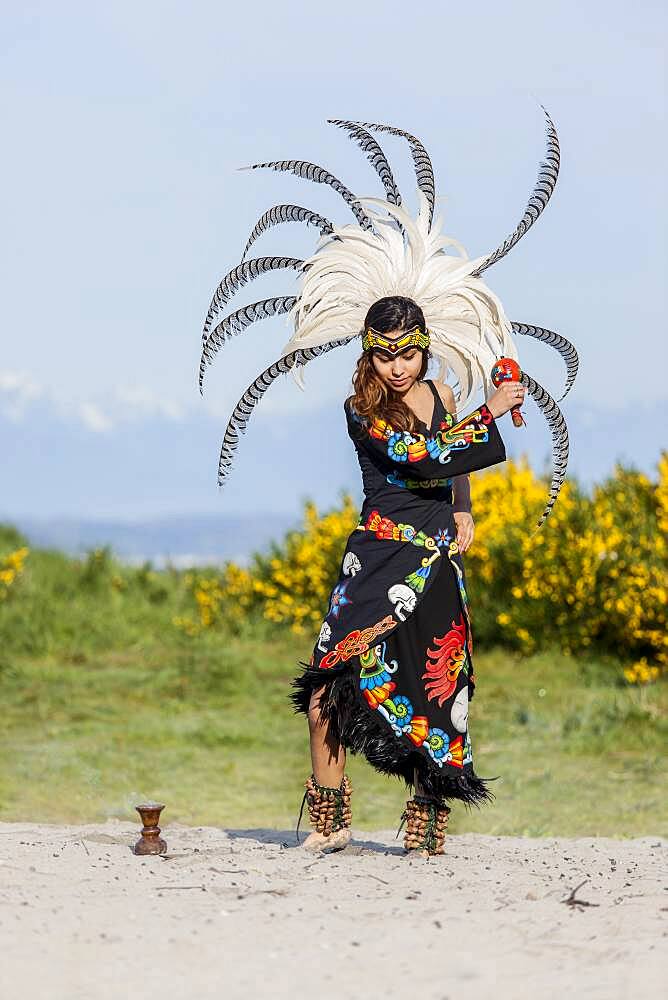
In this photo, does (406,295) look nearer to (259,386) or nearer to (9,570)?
(259,386)

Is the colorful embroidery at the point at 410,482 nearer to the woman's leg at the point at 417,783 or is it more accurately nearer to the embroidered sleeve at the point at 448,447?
the embroidered sleeve at the point at 448,447

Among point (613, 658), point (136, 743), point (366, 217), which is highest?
point (366, 217)

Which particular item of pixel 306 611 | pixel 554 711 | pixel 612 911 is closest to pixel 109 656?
pixel 306 611

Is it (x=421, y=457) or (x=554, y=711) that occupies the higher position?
(x=421, y=457)

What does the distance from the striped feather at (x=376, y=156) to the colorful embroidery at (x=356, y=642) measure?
1804 mm

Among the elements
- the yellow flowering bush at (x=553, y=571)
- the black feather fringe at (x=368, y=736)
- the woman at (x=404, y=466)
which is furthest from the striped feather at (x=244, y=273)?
the yellow flowering bush at (x=553, y=571)

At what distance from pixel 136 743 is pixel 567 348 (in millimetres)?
5053

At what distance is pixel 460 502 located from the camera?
216 inches

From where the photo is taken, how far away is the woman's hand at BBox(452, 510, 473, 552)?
539cm

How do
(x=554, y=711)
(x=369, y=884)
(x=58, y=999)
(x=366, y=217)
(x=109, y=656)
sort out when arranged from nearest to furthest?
(x=58, y=999), (x=369, y=884), (x=366, y=217), (x=554, y=711), (x=109, y=656)

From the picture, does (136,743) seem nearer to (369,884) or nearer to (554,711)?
(554,711)

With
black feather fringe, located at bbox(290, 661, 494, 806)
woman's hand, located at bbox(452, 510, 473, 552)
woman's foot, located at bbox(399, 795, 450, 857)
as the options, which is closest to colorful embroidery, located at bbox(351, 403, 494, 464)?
woman's hand, located at bbox(452, 510, 473, 552)

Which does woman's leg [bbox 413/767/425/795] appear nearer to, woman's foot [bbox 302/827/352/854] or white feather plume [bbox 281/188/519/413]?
woman's foot [bbox 302/827/352/854]

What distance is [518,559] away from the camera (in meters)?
12.2
